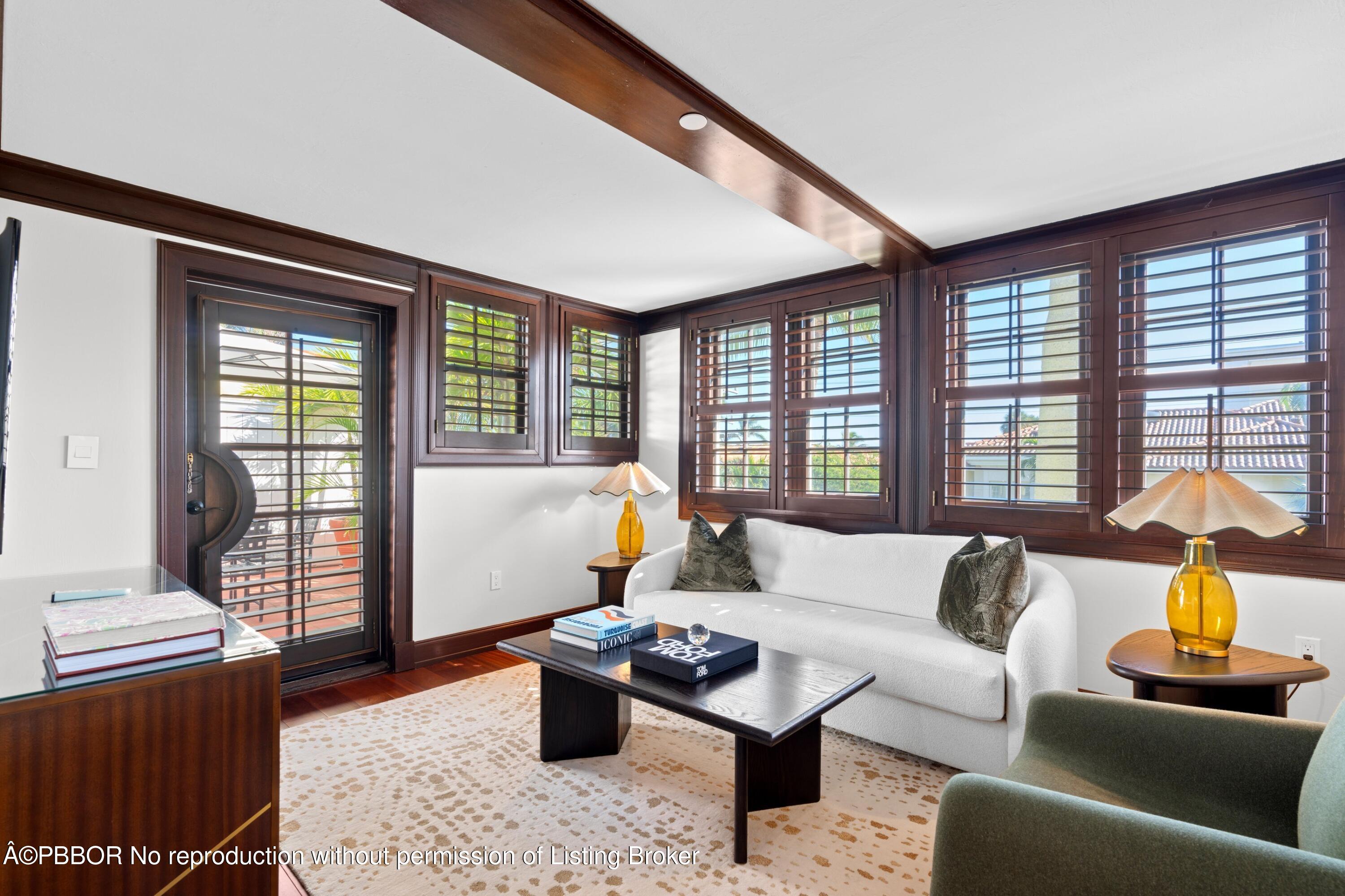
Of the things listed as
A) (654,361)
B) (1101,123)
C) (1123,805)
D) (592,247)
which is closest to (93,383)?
(592,247)

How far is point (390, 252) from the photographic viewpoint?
11.9 feet

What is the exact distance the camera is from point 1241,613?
2.69m

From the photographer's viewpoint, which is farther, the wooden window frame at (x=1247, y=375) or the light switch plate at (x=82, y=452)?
the light switch plate at (x=82, y=452)

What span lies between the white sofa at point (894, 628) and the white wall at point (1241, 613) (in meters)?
0.31

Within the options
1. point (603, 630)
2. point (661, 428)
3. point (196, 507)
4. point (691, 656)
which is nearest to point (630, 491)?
point (661, 428)

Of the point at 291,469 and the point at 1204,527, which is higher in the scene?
the point at 291,469

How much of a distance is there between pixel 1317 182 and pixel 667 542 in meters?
3.86

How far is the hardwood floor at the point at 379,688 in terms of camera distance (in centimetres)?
307

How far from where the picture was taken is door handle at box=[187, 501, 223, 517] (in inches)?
118

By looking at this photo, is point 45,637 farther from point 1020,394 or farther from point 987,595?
point 1020,394

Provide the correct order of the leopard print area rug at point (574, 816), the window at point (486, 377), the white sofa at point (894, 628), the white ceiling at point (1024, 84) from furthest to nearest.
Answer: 1. the window at point (486, 377)
2. the white sofa at point (894, 628)
3. the leopard print area rug at point (574, 816)
4. the white ceiling at point (1024, 84)

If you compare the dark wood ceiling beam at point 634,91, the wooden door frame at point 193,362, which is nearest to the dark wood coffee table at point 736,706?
the wooden door frame at point 193,362

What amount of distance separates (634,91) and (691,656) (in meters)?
1.76

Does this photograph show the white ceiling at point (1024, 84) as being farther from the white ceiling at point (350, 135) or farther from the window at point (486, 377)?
the window at point (486, 377)
